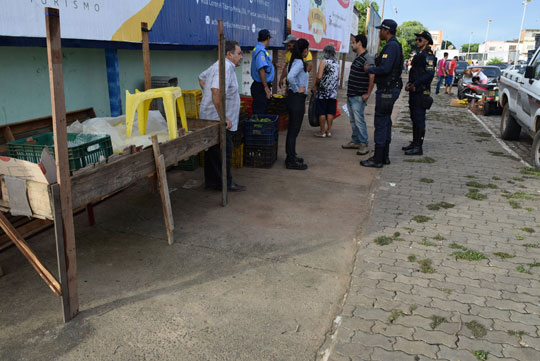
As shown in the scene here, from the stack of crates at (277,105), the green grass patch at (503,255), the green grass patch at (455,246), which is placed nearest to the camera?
the green grass patch at (503,255)

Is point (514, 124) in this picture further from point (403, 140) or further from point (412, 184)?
point (412, 184)

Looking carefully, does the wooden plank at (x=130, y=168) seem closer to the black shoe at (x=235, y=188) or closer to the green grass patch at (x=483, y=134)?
the black shoe at (x=235, y=188)

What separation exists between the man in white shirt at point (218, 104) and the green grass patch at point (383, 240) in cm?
209

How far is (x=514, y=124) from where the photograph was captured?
919cm

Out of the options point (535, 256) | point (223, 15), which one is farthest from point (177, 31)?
point (535, 256)

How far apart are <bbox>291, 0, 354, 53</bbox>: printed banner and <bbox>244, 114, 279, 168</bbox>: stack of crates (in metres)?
6.47

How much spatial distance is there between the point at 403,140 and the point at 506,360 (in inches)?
280

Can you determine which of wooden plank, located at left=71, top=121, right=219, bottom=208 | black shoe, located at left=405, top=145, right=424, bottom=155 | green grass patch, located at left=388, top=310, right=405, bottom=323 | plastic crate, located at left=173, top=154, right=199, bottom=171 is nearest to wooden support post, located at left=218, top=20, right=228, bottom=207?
wooden plank, located at left=71, top=121, right=219, bottom=208

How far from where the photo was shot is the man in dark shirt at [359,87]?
23.5 ft

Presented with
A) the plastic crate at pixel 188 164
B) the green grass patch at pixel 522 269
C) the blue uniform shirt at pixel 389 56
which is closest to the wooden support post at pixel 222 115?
the plastic crate at pixel 188 164

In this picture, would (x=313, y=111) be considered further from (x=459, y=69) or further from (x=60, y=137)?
(x=459, y=69)

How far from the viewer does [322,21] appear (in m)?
15.0

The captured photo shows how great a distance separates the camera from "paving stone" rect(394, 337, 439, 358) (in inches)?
106

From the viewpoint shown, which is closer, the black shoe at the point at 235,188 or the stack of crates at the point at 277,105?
the black shoe at the point at 235,188
